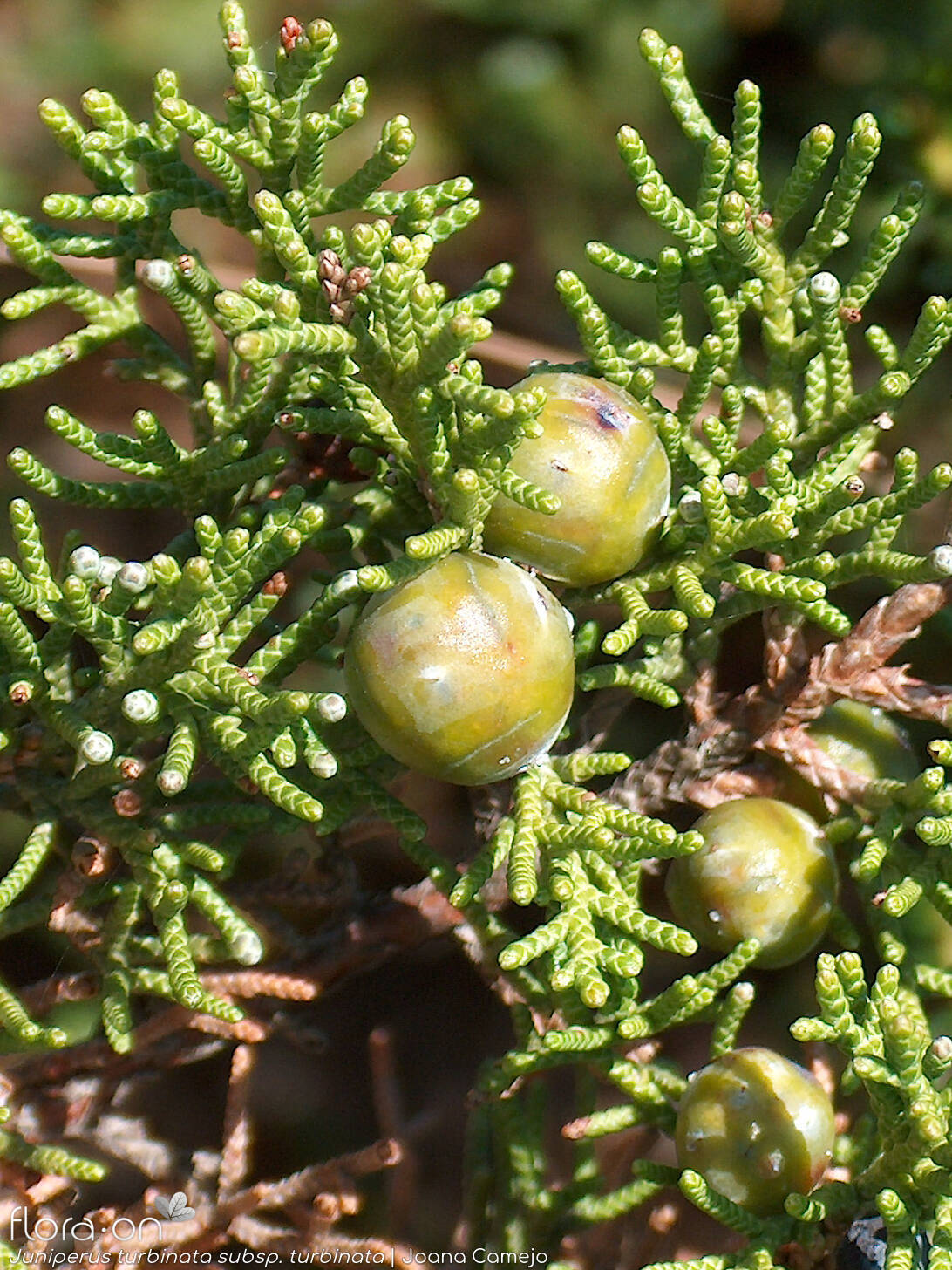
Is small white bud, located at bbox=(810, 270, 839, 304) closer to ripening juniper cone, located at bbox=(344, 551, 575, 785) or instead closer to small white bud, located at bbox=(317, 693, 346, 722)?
ripening juniper cone, located at bbox=(344, 551, 575, 785)

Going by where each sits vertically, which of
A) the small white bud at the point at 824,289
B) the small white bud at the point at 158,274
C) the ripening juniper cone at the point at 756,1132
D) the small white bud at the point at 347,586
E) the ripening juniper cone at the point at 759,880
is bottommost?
the ripening juniper cone at the point at 756,1132

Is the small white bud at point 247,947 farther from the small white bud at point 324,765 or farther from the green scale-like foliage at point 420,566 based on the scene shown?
the small white bud at point 324,765

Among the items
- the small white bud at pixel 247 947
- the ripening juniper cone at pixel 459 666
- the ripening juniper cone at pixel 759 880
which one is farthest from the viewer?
the ripening juniper cone at pixel 759 880

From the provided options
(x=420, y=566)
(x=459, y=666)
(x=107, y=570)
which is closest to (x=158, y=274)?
(x=107, y=570)

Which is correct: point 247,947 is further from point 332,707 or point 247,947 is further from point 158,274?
point 158,274

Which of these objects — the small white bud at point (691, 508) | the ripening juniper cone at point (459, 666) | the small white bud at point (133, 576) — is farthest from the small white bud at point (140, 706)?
the small white bud at point (691, 508)

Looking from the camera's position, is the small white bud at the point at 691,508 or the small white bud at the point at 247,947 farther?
the small white bud at the point at 691,508
